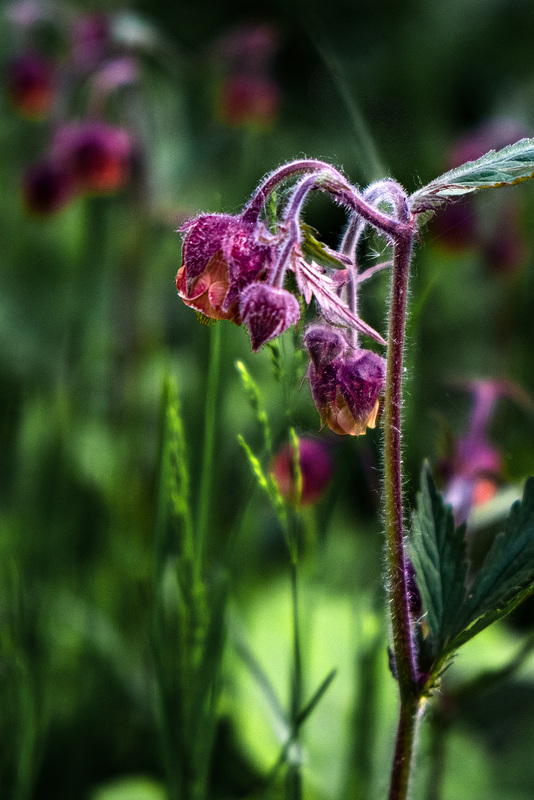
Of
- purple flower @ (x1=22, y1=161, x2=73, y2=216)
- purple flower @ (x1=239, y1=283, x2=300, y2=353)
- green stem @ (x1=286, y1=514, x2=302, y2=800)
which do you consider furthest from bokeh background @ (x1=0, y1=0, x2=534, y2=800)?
purple flower @ (x1=239, y1=283, x2=300, y2=353)

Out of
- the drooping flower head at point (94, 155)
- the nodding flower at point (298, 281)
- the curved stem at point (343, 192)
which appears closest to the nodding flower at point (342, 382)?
the nodding flower at point (298, 281)

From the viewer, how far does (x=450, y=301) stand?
110 inches

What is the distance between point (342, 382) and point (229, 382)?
0.69 m

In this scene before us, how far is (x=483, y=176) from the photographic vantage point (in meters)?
0.64

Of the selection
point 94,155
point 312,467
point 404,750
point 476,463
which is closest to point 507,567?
point 404,750

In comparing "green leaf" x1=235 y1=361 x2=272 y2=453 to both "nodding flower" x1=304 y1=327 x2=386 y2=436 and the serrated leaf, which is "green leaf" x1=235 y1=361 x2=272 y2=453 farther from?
the serrated leaf

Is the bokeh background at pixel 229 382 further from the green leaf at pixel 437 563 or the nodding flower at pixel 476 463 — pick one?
A: the green leaf at pixel 437 563

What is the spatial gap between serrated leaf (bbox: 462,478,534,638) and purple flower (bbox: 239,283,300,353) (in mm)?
248

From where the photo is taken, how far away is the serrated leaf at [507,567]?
0.66 metres

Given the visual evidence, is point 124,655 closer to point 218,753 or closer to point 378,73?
point 218,753

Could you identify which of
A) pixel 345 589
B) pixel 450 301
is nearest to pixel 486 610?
pixel 345 589

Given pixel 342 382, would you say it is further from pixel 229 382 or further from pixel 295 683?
pixel 229 382

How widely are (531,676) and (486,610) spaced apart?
0.67 metres

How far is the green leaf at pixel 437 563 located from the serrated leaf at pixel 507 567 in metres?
0.01
